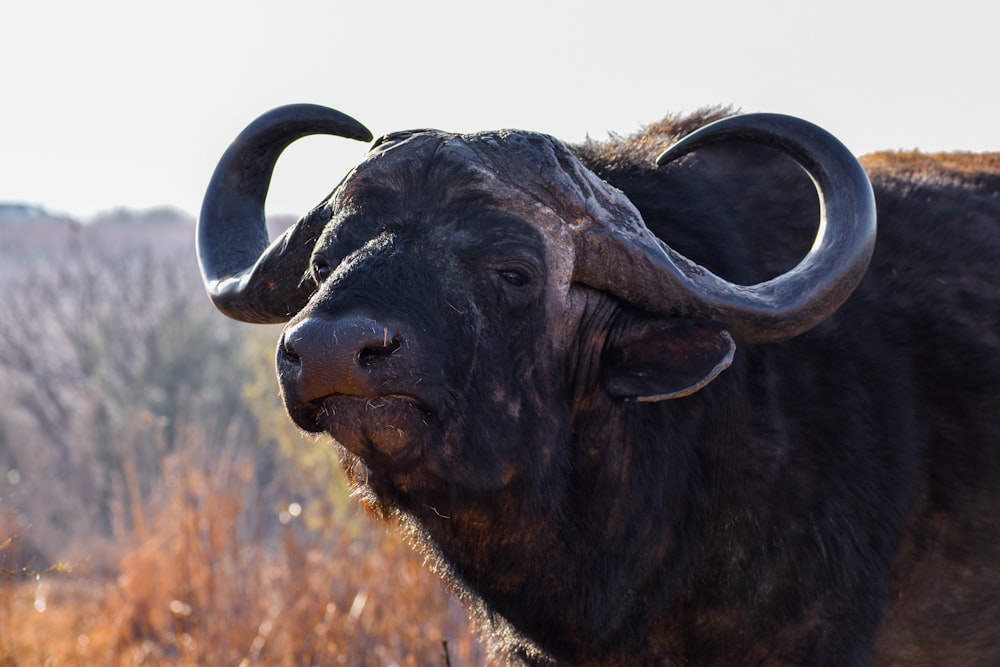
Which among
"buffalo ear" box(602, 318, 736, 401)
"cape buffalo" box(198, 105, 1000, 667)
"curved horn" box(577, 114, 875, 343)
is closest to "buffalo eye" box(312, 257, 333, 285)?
"cape buffalo" box(198, 105, 1000, 667)

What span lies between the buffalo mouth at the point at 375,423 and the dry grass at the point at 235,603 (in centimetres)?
323

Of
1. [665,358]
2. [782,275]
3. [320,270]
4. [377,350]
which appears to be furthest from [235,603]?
[782,275]

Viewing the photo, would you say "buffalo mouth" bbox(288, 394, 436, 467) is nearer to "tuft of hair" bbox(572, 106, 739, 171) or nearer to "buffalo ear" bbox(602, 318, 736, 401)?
"buffalo ear" bbox(602, 318, 736, 401)

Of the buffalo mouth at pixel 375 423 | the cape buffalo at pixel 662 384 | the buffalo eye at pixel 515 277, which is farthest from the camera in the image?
the buffalo eye at pixel 515 277

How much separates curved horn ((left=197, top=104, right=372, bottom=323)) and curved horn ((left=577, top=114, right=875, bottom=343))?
1170 mm

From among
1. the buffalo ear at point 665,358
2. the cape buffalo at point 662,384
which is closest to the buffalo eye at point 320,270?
the cape buffalo at point 662,384

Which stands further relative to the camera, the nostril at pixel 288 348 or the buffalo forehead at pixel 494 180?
the buffalo forehead at pixel 494 180

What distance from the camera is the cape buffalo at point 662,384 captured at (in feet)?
11.3

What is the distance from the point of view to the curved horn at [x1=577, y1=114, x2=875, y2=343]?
3.55 metres

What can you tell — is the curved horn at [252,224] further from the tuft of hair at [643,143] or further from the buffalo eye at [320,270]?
the tuft of hair at [643,143]

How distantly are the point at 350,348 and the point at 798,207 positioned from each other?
6.58 feet

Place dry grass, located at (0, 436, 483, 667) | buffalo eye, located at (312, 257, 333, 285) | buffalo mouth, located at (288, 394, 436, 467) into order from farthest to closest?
dry grass, located at (0, 436, 483, 667)
buffalo eye, located at (312, 257, 333, 285)
buffalo mouth, located at (288, 394, 436, 467)

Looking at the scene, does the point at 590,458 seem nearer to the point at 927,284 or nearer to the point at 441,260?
the point at 441,260

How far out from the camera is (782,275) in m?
3.68
